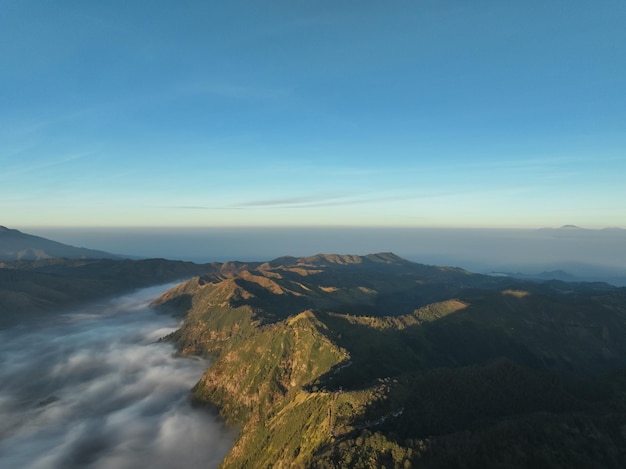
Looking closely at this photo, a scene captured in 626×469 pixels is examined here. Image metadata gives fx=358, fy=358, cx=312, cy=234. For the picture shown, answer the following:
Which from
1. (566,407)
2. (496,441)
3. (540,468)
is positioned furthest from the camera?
(566,407)

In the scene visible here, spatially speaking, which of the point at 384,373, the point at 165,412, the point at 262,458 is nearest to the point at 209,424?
the point at 165,412

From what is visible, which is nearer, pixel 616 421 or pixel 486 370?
pixel 616 421

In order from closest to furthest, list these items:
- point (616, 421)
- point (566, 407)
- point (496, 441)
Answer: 1. point (496, 441)
2. point (616, 421)
3. point (566, 407)

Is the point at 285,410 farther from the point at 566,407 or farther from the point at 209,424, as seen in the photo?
the point at 566,407

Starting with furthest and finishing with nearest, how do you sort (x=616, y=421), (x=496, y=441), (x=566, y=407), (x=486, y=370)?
1. (x=486, y=370)
2. (x=566, y=407)
3. (x=616, y=421)
4. (x=496, y=441)

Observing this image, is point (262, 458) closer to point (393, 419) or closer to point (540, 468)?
point (393, 419)

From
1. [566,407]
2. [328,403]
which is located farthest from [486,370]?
[328,403]

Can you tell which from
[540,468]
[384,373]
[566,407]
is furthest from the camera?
[384,373]

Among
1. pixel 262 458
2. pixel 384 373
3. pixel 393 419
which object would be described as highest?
pixel 393 419

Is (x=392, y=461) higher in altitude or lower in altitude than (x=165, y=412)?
higher
